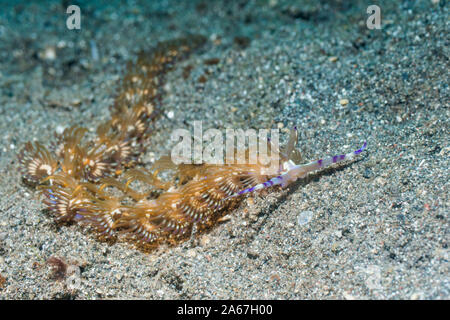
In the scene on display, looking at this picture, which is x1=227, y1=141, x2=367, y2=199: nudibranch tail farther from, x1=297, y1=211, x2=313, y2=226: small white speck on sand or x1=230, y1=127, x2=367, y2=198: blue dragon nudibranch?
x1=297, y1=211, x2=313, y2=226: small white speck on sand

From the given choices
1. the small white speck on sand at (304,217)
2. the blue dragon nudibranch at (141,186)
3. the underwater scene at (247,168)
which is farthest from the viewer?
the blue dragon nudibranch at (141,186)

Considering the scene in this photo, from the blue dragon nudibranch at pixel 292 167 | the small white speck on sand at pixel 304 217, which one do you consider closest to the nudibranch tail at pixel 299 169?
the blue dragon nudibranch at pixel 292 167

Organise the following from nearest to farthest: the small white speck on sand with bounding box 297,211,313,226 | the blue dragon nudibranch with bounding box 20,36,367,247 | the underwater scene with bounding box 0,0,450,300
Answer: the underwater scene with bounding box 0,0,450,300, the small white speck on sand with bounding box 297,211,313,226, the blue dragon nudibranch with bounding box 20,36,367,247

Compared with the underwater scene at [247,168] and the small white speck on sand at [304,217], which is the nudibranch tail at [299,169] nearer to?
the underwater scene at [247,168]

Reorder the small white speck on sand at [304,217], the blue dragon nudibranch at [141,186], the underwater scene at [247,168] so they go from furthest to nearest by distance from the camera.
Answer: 1. the blue dragon nudibranch at [141,186]
2. the small white speck on sand at [304,217]
3. the underwater scene at [247,168]

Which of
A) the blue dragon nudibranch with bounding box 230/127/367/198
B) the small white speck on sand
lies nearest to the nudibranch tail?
the blue dragon nudibranch with bounding box 230/127/367/198
